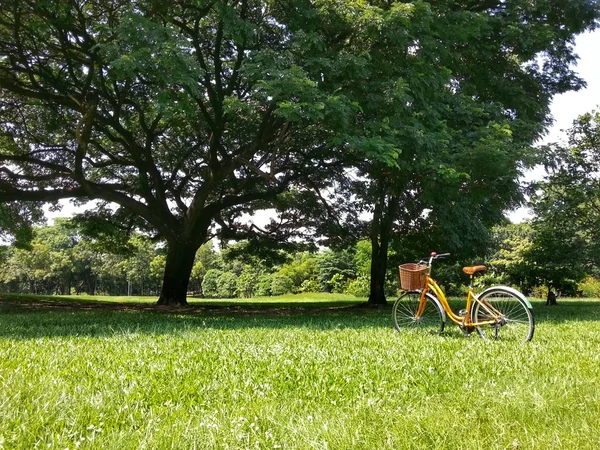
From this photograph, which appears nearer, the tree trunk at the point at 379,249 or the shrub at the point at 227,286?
the tree trunk at the point at 379,249

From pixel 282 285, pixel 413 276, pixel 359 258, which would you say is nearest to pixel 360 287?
pixel 359 258

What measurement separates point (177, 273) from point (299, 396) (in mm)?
14767

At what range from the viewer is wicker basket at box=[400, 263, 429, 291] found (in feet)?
21.1

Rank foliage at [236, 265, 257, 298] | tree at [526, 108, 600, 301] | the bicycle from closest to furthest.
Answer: the bicycle
tree at [526, 108, 600, 301]
foliage at [236, 265, 257, 298]

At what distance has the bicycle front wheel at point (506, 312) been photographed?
217 inches

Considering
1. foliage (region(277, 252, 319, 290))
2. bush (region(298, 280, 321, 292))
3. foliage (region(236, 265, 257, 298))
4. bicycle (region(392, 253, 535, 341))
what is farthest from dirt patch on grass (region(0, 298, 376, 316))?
foliage (region(236, 265, 257, 298))

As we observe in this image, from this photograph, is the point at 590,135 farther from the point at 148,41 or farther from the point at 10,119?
the point at 10,119

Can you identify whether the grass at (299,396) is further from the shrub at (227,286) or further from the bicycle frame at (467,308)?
the shrub at (227,286)

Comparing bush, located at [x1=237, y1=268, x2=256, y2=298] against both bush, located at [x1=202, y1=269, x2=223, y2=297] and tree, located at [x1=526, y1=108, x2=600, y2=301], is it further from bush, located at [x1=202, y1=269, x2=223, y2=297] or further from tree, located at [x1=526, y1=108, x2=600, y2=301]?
tree, located at [x1=526, y1=108, x2=600, y2=301]

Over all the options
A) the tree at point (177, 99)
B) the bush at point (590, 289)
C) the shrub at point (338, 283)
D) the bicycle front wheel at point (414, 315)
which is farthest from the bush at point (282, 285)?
the bicycle front wheel at point (414, 315)

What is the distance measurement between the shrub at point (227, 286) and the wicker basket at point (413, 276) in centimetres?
5248

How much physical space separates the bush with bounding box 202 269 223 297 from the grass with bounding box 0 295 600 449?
56.6 m

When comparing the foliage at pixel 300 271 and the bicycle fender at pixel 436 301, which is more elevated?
the bicycle fender at pixel 436 301

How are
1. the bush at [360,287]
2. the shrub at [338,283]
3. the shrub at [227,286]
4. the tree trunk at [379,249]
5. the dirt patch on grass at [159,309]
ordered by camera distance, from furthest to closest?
the shrub at [227,286] < the shrub at [338,283] < the bush at [360,287] < the tree trunk at [379,249] < the dirt patch on grass at [159,309]
